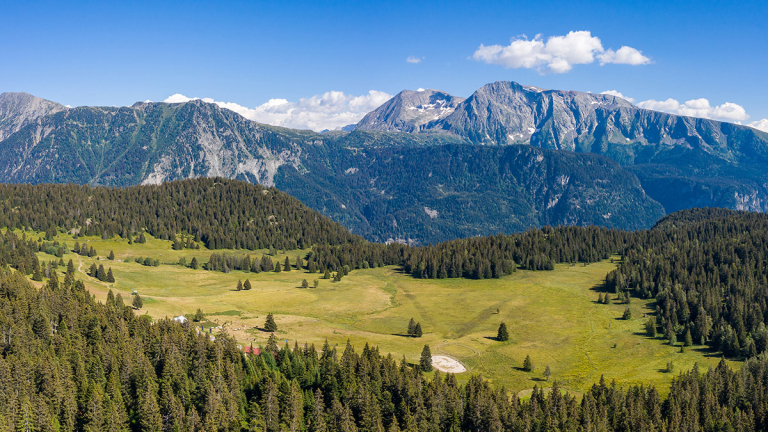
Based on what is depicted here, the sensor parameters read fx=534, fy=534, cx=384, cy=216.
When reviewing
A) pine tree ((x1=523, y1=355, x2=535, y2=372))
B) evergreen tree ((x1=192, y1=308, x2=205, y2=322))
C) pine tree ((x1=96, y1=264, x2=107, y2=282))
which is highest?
pine tree ((x1=96, y1=264, x2=107, y2=282))

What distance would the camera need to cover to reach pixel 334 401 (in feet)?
292

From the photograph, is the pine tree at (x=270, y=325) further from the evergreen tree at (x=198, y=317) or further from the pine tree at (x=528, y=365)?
the pine tree at (x=528, y=365)

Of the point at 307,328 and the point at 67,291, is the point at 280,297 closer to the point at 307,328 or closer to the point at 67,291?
the point at 307,328

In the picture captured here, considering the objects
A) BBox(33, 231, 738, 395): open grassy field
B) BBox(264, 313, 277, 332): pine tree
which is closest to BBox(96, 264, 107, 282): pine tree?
BBox(33, 231, 738, 395): open grassy field

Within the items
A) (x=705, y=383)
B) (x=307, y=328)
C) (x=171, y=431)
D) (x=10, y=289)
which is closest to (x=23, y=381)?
(x=171, y=431)

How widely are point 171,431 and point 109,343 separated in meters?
32.1

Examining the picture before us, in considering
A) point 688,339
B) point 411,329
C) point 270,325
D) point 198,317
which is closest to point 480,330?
point 411,329

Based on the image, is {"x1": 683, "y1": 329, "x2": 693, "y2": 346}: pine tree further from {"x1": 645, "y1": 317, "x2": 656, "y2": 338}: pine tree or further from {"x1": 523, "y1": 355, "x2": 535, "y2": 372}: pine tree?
{"x1": 523, "y1": 355, "x2": 535, "y2": 372}: pine tree

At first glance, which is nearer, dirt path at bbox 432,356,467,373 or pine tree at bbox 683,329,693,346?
dirt path at bbox 432,356,467,373

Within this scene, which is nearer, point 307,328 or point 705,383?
point 705,383

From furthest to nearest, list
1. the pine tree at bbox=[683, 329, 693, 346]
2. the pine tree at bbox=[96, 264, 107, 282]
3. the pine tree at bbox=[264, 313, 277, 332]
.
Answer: the pine tree at bbox=[96, 264, 107, 282]
the pine tree at bbox=[683, 329, 693, 346]
the pine tree at bbox=[264, 313, 277, 332]

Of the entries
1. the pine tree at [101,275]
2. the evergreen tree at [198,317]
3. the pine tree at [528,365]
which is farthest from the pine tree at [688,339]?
the pine tree at [101,275]

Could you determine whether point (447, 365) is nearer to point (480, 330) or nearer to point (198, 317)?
point (480, 330)

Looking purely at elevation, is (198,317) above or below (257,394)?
above
